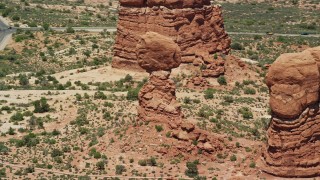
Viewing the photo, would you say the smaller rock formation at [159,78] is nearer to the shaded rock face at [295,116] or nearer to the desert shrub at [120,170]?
the desert shrub at [120,170]

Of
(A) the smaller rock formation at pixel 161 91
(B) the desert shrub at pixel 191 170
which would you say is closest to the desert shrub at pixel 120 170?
(B) the desert shrub at pixel 191 170

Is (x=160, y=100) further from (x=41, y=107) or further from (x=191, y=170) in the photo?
(x=41, y=107)

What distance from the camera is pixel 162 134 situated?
43.3 m

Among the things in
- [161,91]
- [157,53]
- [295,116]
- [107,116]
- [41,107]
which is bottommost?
[41,107]

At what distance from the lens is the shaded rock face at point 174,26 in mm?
61594

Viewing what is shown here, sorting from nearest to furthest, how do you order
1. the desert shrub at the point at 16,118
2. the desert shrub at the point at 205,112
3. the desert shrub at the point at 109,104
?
the desert shrub at the point at 205,112, the desert shrub at the point at 16,118, the desert shrub at the point at 109,104

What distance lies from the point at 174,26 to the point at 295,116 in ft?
83.5

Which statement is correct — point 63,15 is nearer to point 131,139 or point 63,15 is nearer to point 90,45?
point 90,45

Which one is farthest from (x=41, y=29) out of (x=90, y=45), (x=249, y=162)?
(x=249, y=162)

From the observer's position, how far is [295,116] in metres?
37.8

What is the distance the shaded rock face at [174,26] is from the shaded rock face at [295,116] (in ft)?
79.9

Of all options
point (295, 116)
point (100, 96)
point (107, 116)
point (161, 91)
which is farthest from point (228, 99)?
point (295, 116)

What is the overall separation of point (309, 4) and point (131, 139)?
9381 cm

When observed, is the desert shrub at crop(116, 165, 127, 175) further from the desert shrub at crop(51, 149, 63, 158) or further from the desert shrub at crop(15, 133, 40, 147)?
the desert shrub at crop(15, 133, 40, 147)
